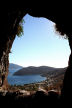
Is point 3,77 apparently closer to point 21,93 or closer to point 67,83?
point 21,93

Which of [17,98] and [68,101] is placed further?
[17,98]

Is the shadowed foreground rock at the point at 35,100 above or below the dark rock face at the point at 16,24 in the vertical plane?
below

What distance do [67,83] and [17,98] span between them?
3.38 m

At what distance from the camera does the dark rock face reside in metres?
7.05

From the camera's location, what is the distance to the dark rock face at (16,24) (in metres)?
7.05

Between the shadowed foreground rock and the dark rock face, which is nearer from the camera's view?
the dark rock face

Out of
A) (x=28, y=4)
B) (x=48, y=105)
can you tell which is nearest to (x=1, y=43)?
(x=28, y=4)

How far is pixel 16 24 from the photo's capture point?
588 inches

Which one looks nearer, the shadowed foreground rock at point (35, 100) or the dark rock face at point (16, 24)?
the dark rock face at point (16, 24)

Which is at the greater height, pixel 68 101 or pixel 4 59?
pixel 4 59

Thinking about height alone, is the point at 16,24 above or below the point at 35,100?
above

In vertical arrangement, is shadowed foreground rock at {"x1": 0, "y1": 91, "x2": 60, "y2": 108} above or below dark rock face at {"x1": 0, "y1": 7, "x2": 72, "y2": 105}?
below

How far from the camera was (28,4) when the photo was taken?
8375mm

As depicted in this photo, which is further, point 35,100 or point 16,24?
point 16,24
